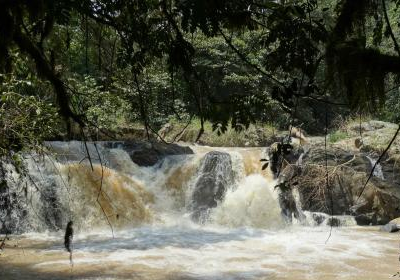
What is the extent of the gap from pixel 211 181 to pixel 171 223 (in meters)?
1.88

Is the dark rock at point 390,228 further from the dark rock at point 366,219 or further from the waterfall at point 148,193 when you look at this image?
the waterfall at point 148,193

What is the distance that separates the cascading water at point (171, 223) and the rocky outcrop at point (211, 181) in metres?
0.03

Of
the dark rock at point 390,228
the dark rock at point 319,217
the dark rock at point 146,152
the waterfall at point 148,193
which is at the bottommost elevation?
the dark rock at point 390,228

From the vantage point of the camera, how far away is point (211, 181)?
1319 centimetres

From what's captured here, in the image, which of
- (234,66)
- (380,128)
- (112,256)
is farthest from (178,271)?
(234,66)

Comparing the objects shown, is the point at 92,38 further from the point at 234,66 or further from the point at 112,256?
the point at 234,66

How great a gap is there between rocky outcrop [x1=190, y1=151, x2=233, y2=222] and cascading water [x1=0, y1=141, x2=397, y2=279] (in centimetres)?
3

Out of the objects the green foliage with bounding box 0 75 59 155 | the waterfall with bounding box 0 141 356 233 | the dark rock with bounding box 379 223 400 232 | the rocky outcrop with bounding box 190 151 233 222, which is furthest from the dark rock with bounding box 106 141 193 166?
the green foliage with bounding box 0 75 59 155

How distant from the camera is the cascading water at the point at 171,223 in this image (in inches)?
308

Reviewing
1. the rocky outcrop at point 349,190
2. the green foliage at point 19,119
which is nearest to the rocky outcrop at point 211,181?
the rocky outcrop at point 349,190

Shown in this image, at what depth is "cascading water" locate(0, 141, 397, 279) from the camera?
25.7ft

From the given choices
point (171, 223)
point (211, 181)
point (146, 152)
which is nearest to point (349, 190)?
point (211, 181)

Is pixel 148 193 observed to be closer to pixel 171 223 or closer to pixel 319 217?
pixel 171 223

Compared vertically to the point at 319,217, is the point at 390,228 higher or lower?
lower
